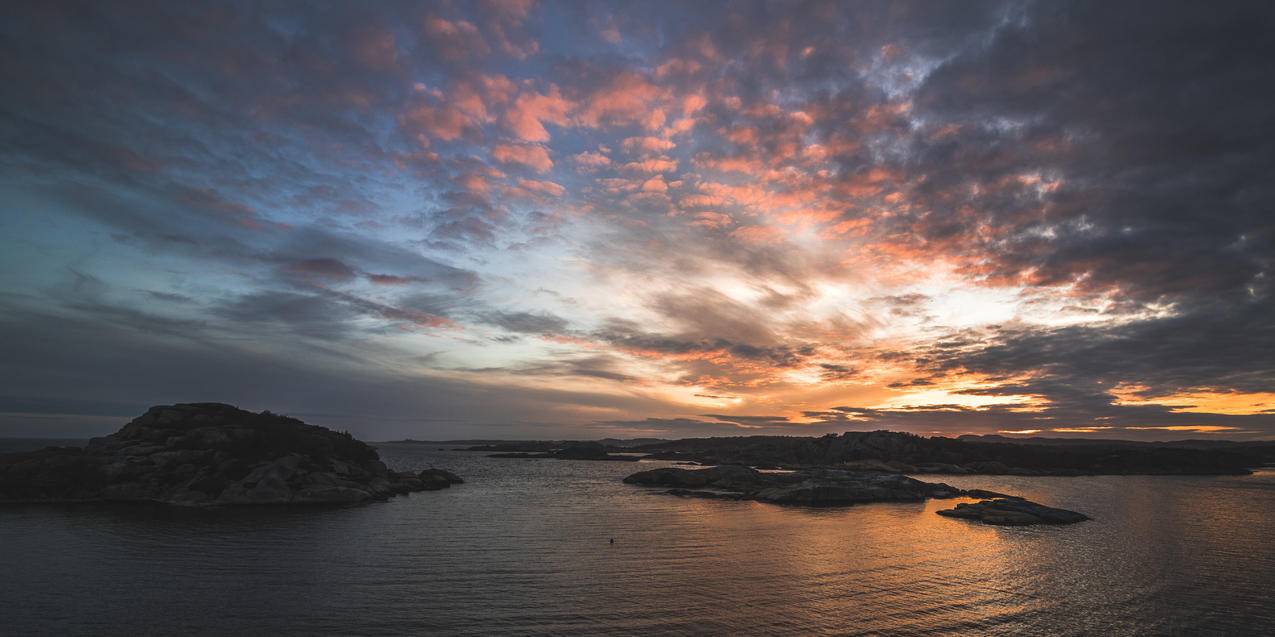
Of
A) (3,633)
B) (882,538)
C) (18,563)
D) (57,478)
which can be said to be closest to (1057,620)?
(882,538)

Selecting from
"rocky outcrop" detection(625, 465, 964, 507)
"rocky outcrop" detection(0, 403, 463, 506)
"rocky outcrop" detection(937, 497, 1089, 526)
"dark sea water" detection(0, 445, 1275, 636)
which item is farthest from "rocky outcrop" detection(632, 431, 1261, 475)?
"rocky outcrop" detection(0, 403, 463, 506)

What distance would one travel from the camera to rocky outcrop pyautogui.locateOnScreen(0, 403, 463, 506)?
65750 millimetres

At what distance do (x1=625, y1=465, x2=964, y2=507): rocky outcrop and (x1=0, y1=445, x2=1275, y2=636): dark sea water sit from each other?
1742cm

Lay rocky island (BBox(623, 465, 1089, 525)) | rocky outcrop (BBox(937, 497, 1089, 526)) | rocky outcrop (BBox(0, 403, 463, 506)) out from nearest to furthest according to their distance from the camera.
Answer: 1. rocky outcrop (BBox(937, 497, 1089, 526))
2. rocky outcrop (BBox(0, 403, 463, 506))
3. rocky island (BBox(623, 465, 1089, 525))

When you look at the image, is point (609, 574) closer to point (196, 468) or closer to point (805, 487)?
point (805, 487)

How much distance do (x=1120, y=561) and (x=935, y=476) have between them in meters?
112

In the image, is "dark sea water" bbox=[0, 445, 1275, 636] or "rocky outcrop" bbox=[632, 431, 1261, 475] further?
"rocky outcrop" bbox=[632, 431, 1261, 475]

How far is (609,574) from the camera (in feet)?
119

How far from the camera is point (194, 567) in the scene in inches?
1412

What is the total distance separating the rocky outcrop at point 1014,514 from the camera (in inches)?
2495

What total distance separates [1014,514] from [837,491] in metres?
23.7

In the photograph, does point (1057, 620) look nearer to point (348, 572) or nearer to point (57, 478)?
point (348, 572)

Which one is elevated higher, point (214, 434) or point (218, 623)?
point (214, 434)

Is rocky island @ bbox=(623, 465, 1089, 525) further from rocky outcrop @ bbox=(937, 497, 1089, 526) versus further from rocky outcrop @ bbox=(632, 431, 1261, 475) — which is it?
rocky outcrop @ bbox=(632, 431, 1261, 475)
